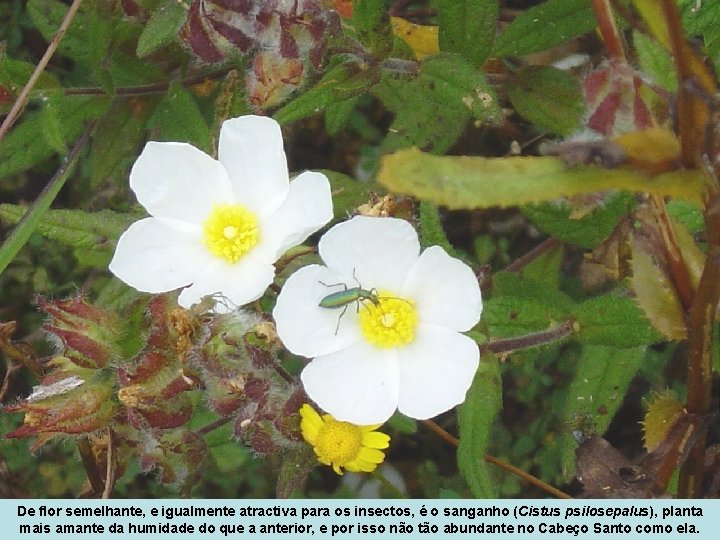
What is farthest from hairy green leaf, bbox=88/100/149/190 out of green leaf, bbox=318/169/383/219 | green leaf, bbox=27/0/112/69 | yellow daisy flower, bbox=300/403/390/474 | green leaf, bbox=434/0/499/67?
yellow daisy flower, bbox=300/403/390/474

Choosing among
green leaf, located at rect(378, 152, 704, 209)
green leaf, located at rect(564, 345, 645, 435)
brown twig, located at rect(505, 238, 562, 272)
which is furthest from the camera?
brown twig, located at rect(505, 238, 562, 272)

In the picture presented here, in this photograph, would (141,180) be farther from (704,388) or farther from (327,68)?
(704,388)

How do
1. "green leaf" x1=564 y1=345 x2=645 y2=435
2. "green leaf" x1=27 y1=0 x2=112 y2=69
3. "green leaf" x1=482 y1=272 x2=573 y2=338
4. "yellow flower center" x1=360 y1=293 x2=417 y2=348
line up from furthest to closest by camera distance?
"green leaf" x1=27 y1=0 x2=112 y2=69 < "green leaf" x1=564 y1=345 x2=645 y2=435 < "green leaf" x1=482 y1=272 x2=573 y2=338 < "yellow flower center" x1=360 y1=293 x2=417 y2=348

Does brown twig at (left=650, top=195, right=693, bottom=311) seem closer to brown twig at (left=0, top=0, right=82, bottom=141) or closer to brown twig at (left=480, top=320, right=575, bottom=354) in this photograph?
brown twig at (left=480, top=320, right=575, bottom=354)

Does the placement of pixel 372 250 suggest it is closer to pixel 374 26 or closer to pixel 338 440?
pixel 338 440

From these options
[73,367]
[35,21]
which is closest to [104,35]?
[35,21]

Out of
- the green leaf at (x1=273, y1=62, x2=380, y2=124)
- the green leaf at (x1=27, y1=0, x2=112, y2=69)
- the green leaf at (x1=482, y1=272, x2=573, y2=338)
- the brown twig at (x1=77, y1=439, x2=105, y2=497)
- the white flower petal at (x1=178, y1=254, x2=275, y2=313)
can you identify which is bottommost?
the brown twig at (x1=77, y1=439, x2=105, y2=497)
